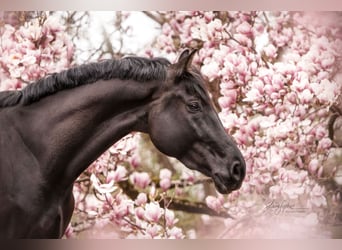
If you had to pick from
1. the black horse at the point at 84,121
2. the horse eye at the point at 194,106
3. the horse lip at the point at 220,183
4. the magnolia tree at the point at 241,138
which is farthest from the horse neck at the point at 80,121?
the magnolia tree at the point at 241,138

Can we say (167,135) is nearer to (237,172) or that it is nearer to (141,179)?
(237,172)

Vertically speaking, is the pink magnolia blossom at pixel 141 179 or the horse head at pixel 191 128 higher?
the horse head at pixel 191 128

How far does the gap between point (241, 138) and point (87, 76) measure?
31.4 inches

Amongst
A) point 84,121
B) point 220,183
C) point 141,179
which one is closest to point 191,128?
point 220,183

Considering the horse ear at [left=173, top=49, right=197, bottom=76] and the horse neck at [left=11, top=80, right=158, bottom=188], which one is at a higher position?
the horse ear at [left=173, top=49, right=197, bottom=76]

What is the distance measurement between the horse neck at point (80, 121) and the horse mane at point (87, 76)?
0.05 ft

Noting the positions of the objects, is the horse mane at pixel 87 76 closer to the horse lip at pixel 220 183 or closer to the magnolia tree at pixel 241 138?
the horse lip at pixel 220 183

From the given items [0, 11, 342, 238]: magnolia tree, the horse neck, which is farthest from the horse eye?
[0, 11, 342, 238]: magnolia tree

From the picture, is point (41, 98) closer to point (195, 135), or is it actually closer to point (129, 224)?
point (195, 135)

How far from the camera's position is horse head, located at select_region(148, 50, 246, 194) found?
1.47 meters

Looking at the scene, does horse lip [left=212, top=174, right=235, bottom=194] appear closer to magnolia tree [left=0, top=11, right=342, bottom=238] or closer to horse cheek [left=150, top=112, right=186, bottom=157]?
horse cheek [left=150, top=112, right=186, bottom=157]

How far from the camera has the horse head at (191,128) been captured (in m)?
1.47

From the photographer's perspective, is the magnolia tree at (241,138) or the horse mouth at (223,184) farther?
the magnolia tree at (241,138)
